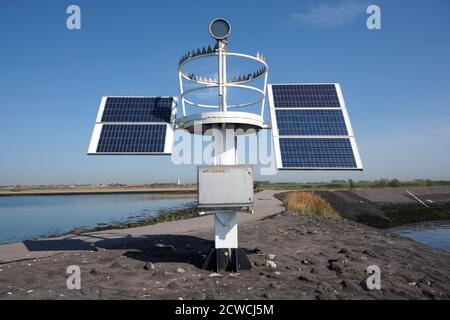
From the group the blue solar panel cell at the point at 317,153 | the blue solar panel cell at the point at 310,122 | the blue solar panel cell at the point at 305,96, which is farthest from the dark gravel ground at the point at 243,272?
the blue solar panel cell at the point at 305,96

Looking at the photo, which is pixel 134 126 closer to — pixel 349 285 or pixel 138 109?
pixel 138 109

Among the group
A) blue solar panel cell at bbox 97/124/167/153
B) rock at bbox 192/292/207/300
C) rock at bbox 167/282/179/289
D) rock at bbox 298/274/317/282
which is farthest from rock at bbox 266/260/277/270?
blue solar panel cell at bbox 97/124/167/153

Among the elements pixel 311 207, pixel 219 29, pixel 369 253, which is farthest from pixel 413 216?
pixel 219 29

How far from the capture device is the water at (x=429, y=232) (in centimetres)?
2326

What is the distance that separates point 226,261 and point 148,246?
190 inches

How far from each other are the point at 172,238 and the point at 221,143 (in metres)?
6.92

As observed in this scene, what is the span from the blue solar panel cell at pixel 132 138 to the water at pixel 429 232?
63.0ft

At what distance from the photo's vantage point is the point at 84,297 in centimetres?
830

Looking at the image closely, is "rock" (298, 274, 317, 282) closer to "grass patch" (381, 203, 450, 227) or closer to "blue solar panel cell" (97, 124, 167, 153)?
"blue solar panel cell" (97, 124, 167, 153)

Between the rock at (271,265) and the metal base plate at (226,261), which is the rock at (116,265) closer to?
the metal base plate at (226,261)

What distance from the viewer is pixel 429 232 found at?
28516 millimetres

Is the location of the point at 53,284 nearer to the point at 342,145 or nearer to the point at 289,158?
the point at 289,158
